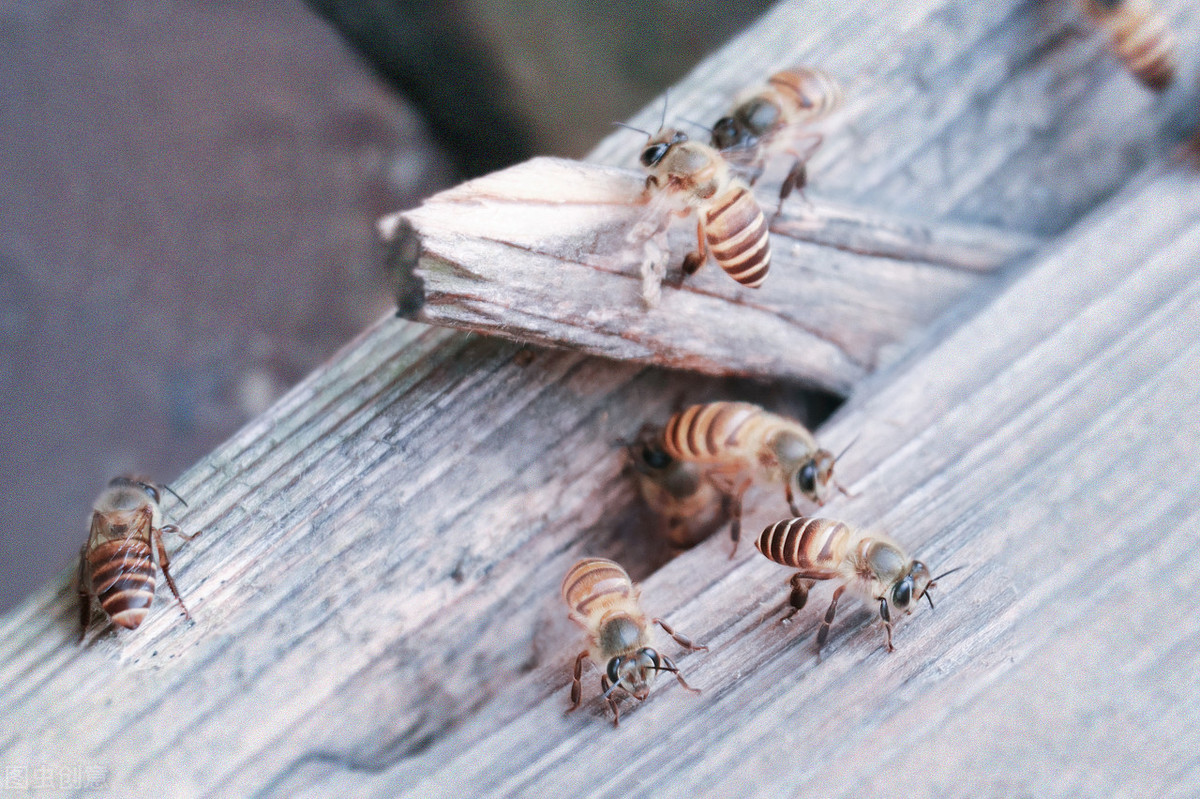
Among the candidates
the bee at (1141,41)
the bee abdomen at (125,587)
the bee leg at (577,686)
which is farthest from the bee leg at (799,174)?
the bee abdomen at (125,587)

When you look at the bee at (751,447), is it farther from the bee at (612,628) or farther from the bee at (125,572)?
the bee at (125,572)

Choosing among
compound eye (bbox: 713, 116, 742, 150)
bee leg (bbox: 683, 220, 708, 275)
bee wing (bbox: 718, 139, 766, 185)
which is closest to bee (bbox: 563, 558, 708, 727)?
bee leg (bbox: 683, 220, 708, 275)

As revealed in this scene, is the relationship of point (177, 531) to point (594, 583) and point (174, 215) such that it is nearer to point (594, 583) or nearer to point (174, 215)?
point (594, 583)

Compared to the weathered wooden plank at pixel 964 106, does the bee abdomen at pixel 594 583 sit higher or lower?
lower

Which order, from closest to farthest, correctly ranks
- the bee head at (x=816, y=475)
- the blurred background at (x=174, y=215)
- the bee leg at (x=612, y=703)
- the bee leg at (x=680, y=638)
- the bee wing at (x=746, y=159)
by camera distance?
the bee leg at (x=612, y=703)
the bee leg at (x=680, y=638)
the bee head at (x=816, y=475)
the bee wing at (x=746, y=159)
the blurred background at (x=174, y=215)

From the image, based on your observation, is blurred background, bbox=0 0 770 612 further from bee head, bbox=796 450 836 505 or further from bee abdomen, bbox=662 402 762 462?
bee head, bbox=796 450 836 505

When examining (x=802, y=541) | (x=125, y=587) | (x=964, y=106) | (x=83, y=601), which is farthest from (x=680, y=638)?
(x=964, y=106)

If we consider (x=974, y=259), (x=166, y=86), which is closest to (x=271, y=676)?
(x=974, y=259)
